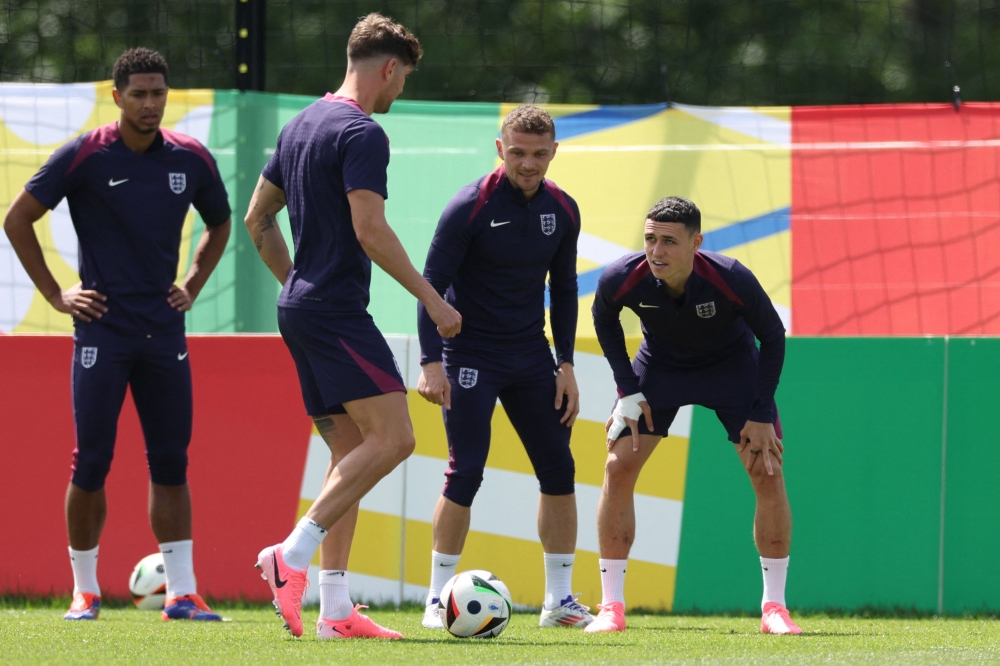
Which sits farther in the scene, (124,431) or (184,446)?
(124,431)

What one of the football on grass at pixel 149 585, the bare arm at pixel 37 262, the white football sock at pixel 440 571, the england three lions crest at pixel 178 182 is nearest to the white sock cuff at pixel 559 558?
the white football sock at pixel 440 571

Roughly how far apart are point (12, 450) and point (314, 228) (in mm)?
2996

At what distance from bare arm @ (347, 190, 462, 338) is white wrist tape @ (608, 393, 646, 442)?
3.81 feet

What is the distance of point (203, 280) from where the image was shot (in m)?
6.13

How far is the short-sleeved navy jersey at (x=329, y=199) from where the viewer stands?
14.6ft

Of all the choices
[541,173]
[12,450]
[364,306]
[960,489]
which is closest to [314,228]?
[364,306]

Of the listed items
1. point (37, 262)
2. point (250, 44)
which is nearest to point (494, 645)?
point (37, 262)

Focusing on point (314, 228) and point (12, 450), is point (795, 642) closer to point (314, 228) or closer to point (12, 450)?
point (314, 228)

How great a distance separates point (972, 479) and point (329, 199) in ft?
12.0

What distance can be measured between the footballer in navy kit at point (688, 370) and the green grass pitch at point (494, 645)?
37 centimetres

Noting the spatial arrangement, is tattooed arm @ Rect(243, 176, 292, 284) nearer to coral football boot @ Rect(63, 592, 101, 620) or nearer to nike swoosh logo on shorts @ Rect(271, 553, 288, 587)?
nike swoosh logo on shorts @ Rect(271, 553, 288, 587)

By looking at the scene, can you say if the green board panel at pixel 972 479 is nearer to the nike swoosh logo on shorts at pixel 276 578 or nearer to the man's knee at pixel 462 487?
the man's knee at pixel 462 487

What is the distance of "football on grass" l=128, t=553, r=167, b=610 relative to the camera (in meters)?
6.29

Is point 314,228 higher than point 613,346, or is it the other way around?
point 314,228
